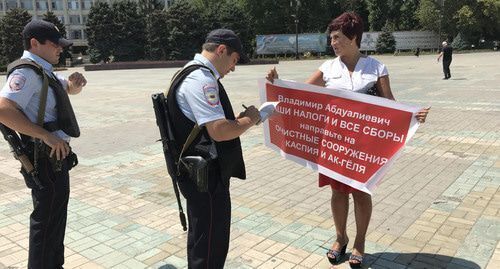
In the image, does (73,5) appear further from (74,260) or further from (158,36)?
(74,260)

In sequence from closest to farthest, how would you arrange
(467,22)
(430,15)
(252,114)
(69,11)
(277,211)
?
(252,114)
(277,211)
(467,22)
(430,15)
(69,11)

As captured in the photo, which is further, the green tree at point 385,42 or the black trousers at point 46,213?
the green tree at point 385,42

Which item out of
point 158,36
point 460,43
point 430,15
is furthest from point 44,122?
point 430,15

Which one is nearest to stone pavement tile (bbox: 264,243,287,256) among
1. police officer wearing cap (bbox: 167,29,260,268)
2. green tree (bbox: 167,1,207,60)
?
police officer wearing cap (bbox: 167,29,260,268)

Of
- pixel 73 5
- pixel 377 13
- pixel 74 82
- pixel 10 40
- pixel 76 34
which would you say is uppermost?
pixel 73 5

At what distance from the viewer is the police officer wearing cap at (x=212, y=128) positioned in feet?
7.98

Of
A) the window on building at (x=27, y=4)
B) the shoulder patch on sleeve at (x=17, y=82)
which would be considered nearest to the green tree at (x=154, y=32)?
the window on building at (x=27, y=4)

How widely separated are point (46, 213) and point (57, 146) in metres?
0.52

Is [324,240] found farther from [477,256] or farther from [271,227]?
[477,256]

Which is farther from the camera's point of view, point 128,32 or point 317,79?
point 128,32

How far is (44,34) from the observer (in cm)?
303

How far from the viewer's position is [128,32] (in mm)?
52031

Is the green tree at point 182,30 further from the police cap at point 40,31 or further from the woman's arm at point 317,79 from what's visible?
the police cap at point 40,31

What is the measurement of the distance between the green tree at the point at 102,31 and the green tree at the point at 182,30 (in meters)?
6.80
